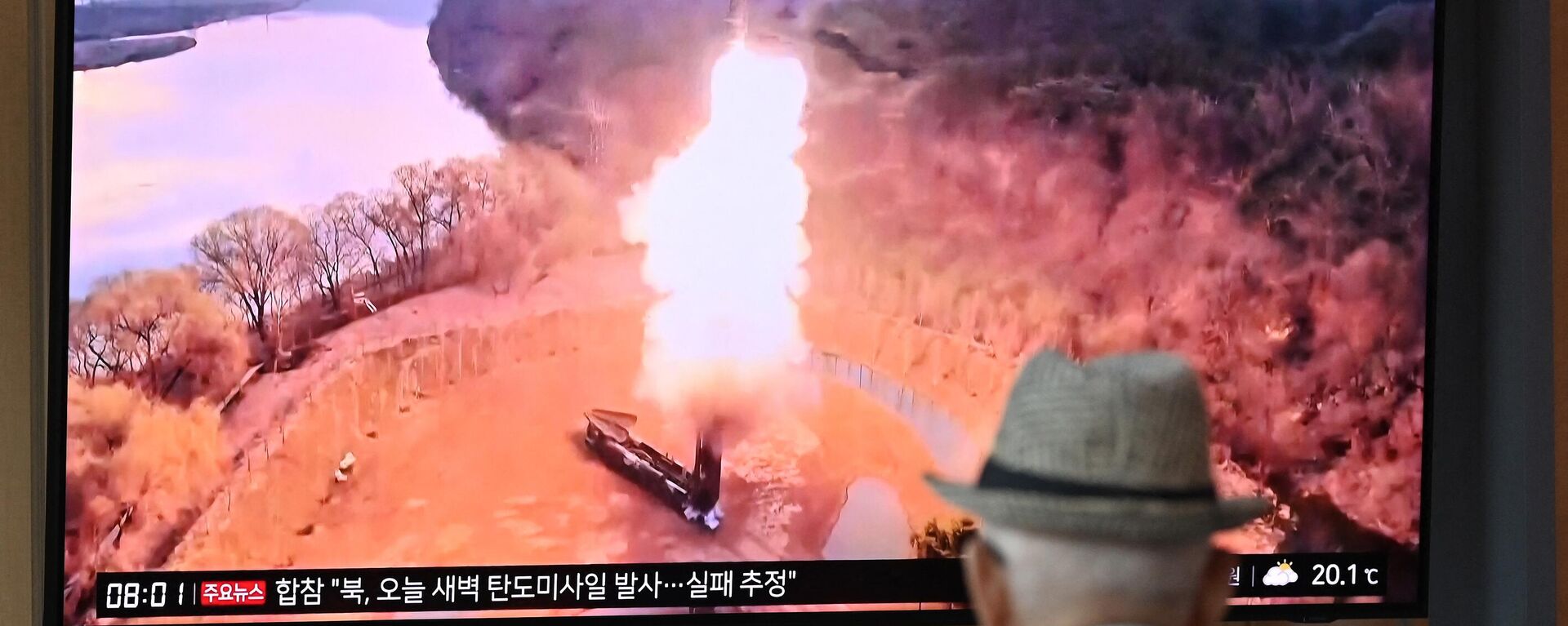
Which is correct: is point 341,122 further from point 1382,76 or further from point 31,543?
point 1382,76

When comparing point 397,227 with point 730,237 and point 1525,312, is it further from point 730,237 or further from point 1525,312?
point 1525,312

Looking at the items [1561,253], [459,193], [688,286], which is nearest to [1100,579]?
[688,286]

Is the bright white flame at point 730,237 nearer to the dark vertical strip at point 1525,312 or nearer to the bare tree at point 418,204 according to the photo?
the bare tree at point 418,204

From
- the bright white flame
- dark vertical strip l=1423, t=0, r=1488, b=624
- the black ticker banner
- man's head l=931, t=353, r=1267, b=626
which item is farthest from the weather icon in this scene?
man's head l=931, t=353, r=1267, b=626

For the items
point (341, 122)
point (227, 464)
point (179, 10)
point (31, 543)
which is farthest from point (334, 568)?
point (179, 10)

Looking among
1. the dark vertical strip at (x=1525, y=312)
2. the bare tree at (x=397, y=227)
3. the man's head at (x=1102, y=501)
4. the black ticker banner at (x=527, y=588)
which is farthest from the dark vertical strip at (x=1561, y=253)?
the bare tree at (x=397, y=227)

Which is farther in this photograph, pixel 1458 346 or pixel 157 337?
pixel 1458 346
